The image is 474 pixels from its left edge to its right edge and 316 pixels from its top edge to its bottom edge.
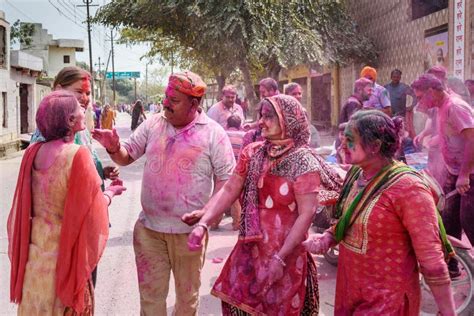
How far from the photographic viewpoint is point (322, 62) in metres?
16.4

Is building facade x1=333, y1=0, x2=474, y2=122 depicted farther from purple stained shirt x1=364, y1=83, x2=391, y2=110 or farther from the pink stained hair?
the pink stained hair

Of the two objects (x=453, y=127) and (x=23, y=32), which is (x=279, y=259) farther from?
(x=23, y=32)

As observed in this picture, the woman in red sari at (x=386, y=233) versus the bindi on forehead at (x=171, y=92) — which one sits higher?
the bindi on forehead at (x=171, y=92)

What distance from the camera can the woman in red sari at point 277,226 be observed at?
2.92 meters

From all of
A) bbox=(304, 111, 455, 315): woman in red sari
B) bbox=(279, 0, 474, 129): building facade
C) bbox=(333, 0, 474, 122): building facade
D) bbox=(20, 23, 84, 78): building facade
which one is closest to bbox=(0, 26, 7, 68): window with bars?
bbox=(279, 0, 474, 129): building facade

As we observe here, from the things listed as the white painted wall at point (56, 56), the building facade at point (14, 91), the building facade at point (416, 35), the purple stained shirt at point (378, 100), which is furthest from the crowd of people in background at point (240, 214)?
the white painted wall at point (56, 56)

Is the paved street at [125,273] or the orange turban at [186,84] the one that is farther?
the paved street at [125,273]

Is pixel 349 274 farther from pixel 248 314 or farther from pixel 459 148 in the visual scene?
pixel 459 148

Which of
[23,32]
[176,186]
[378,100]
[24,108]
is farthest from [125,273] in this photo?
[23,32]

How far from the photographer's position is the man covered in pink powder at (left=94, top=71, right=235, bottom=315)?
11.4 feet

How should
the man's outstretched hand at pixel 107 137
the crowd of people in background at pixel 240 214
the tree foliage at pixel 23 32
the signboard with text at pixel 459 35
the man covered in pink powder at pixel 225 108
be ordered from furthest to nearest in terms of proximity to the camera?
1. the tree foliage at pixel 23 32
2. the signboard with text at pixel 459 35
3. the man covered in pink powder at pixel 225 108
4. the man's outstretched hand at pixel 107 137
5. the crowd of people in background at pixel 240 214

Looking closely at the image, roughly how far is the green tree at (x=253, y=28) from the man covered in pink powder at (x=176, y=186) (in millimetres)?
11562

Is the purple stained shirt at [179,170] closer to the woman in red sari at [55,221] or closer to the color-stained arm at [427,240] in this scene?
the woman in red sari at [55,221]

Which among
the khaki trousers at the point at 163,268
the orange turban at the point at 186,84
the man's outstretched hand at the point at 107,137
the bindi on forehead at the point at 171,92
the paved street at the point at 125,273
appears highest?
the orange turban at the point at 186,84
